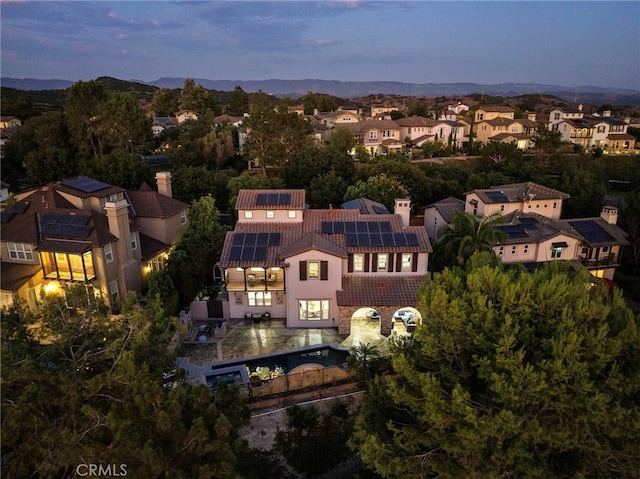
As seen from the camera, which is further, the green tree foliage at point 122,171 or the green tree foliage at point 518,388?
the green tree foliage at point 122,171

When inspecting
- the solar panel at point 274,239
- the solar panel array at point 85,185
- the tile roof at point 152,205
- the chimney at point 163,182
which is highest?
the solar panel array at point 85,185

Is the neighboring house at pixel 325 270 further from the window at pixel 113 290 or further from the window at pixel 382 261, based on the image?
the window at pixel 113 290

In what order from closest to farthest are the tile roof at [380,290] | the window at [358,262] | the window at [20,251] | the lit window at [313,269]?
the tile roof at [380,290], the lit window at [313,269], the window at [358,262], the window at [20,251]

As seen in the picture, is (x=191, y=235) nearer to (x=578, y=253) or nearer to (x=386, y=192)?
(x=386, y=192)

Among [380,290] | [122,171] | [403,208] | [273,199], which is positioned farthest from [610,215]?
[122,171]

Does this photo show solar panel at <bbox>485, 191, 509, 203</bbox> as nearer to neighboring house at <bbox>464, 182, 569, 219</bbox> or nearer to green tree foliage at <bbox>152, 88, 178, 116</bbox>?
neighboring house at <bbox>464, 182, 569, 219</bbox>

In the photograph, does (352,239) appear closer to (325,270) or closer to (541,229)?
(325,270)

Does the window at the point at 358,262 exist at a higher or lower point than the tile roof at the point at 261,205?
lower

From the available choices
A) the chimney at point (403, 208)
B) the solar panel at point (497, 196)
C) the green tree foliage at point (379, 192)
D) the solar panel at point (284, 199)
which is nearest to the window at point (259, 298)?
the solar panel at point (284, 199)
